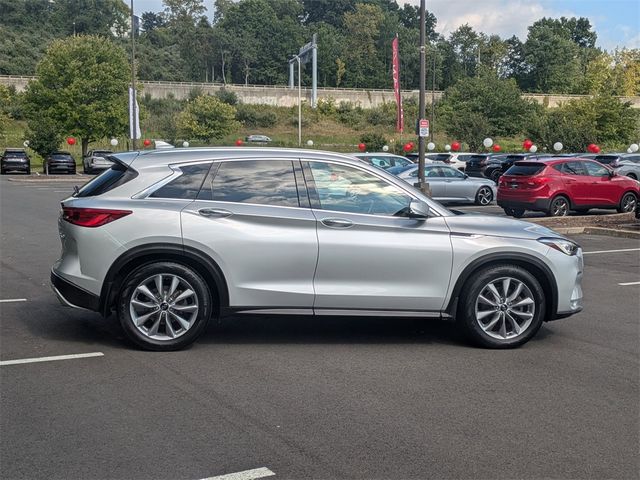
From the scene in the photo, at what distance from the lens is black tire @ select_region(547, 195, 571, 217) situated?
19266mm

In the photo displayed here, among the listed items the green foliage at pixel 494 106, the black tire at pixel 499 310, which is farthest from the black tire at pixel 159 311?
the green foliage at pixel 494 106

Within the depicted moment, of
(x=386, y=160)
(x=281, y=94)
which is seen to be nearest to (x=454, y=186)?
(x=386, y=160)

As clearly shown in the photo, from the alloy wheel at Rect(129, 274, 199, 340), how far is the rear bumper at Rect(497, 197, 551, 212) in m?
14.1

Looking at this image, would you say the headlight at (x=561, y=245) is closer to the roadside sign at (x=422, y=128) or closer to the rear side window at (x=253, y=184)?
the rear side window at (x=253, y=184)

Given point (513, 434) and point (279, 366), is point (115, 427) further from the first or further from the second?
point (513, 434)

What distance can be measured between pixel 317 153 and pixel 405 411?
9.27 ft

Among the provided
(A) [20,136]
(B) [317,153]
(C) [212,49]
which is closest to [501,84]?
(A) [20,136]

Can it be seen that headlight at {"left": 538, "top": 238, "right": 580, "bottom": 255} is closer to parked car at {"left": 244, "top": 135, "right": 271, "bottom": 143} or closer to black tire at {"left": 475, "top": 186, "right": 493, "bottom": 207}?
black tire at {"left": 475, "top": 186, "right": 493, "bottom": 207}

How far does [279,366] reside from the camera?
637cm

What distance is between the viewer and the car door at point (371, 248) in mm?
6754

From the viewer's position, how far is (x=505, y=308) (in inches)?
277

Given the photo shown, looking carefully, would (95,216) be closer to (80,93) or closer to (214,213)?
(214,213)

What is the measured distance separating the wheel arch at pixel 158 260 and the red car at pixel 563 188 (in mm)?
13970

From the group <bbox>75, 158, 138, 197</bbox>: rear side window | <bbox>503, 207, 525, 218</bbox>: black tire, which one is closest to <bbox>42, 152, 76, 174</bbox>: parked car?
<bbox>503, 207, 525, 218</bbox>: black tire
